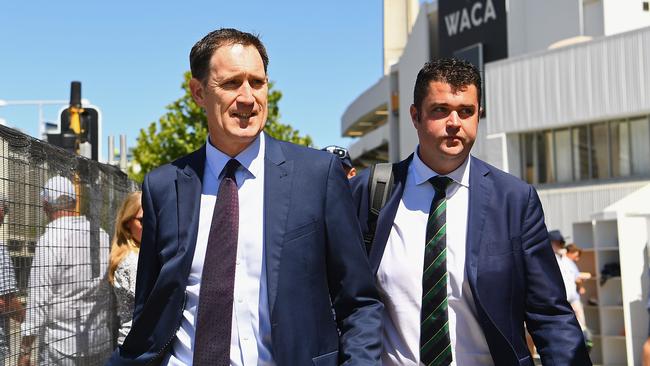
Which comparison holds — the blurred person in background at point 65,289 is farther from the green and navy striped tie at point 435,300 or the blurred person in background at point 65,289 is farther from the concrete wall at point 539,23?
the concrete wall at point 539,23

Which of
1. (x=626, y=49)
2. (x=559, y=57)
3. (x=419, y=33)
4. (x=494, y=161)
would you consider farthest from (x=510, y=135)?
(x=419, y=33)

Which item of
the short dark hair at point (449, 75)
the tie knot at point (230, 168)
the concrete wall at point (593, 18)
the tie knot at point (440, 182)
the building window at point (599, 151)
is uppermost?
the concrete wall at point (593, 18)

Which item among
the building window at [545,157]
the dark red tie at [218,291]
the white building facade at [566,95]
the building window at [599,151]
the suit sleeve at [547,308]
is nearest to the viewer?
the dark red tie at [218,291]

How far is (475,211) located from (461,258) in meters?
0.20

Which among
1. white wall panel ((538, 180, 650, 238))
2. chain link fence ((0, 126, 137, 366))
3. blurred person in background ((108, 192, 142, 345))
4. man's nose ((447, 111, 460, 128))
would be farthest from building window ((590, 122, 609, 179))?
man's nose ((447, 111, 460, 128))

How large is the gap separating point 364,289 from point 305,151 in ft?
1.73

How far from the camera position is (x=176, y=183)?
3.67m

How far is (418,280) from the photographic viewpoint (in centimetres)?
420

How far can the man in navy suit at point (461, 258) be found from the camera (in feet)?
13.4

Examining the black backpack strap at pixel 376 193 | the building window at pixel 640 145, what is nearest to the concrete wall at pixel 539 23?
the building window at pixel 640 145

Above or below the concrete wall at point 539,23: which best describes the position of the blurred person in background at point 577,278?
below

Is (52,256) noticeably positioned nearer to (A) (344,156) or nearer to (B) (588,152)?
(A) (344,156)

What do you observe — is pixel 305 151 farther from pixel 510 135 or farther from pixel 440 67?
pixel 510 135

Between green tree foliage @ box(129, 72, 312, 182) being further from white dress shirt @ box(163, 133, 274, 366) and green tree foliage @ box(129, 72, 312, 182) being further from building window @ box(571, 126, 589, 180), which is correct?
white dress shirt @ box(163, 133, 274, 366)
